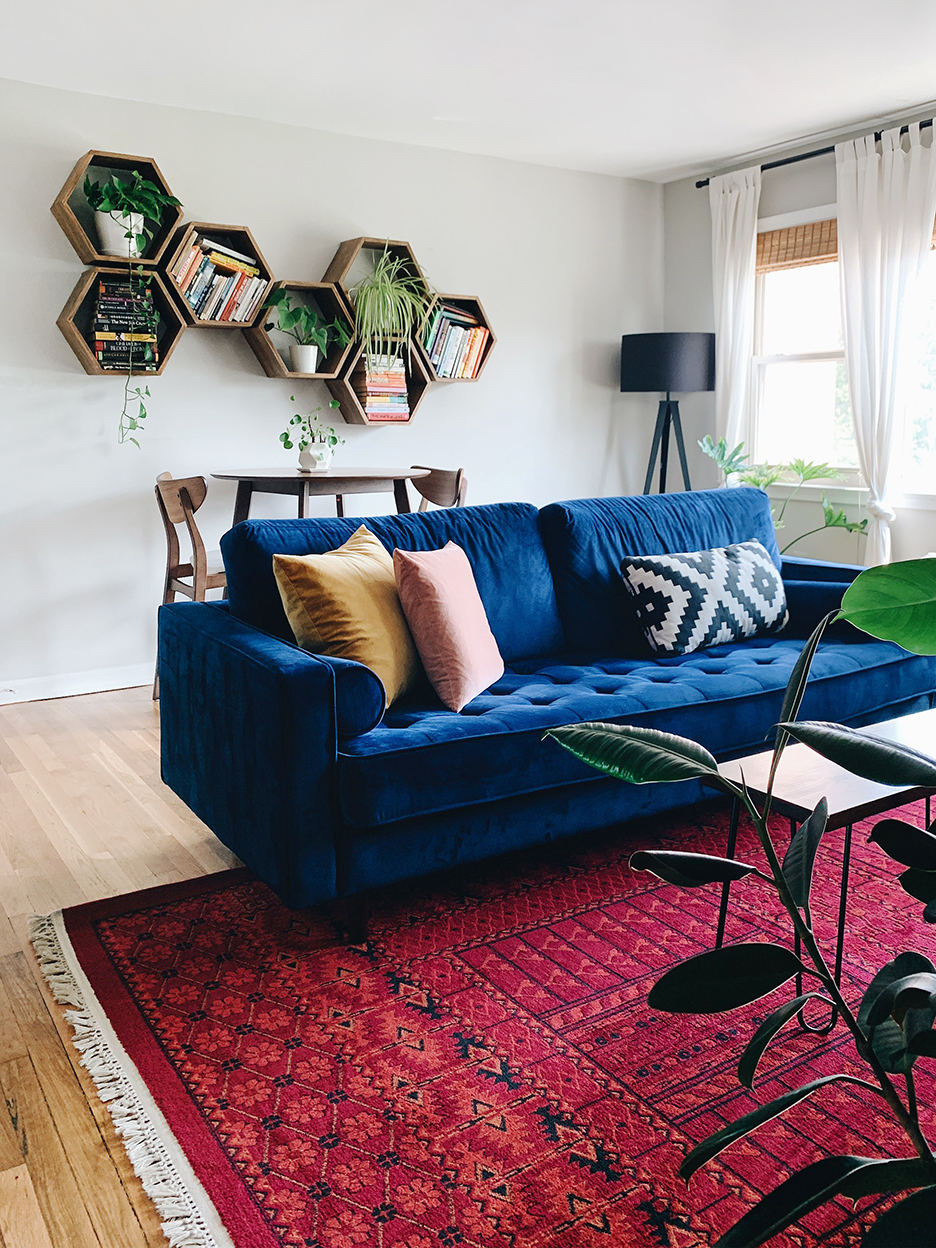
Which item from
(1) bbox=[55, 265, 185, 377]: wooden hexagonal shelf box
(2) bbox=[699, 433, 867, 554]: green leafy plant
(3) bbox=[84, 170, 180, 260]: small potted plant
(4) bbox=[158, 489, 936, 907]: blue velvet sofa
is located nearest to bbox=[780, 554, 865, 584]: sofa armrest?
(4) bbox=[158, 489, 936, 907]: blue velvet sofa

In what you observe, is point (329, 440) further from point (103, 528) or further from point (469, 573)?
point (469, 573)

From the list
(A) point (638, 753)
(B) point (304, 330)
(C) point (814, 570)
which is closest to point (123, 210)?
(B) point (304, 330)

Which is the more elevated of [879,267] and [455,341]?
[879,267]

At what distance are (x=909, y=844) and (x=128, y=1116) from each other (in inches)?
54.2

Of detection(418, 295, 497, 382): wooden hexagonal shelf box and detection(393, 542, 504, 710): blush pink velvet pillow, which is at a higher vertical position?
detection(418, 295, 497, 382): wooden hexagonal shelf box

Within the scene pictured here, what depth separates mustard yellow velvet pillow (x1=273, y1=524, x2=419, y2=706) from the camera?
2420 mm

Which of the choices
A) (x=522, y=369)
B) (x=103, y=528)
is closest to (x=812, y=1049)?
(x=103, y=528)

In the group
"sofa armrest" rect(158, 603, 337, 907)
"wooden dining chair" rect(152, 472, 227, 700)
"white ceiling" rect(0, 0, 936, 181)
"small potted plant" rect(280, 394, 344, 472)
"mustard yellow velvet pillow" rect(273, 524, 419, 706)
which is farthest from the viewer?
"small potted plant" rect(280, 394, 344, 472)

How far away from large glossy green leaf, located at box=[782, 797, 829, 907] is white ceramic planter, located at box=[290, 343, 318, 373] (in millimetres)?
4281

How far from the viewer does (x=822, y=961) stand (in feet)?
2.40

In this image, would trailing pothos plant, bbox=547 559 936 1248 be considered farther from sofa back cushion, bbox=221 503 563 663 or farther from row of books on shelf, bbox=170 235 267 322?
row of books on shelf, bbox=170 235 267 322

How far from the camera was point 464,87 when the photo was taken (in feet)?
14.1

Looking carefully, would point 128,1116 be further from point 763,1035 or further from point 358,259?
point 358,259

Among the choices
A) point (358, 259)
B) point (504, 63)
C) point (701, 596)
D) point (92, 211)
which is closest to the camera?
point (701, 596)
